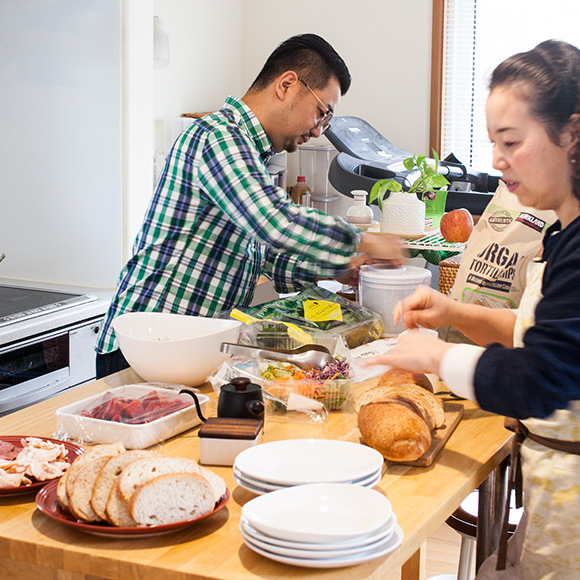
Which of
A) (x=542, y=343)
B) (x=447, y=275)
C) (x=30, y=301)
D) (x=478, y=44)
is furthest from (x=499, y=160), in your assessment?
(x=478, y=44)

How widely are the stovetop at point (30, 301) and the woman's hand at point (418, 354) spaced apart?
1679mm

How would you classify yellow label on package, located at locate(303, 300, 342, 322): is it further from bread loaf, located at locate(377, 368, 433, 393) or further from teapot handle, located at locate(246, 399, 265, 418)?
teapot handle, located at locate(246, 399, 265, 418)

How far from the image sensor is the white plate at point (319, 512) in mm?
903

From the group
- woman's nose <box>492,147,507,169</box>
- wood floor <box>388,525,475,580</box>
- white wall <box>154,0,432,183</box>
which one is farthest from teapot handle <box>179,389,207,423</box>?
white wall <box>154,0,432,183</box>

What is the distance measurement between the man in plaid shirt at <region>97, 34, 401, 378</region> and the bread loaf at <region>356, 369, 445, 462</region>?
48 centimetres

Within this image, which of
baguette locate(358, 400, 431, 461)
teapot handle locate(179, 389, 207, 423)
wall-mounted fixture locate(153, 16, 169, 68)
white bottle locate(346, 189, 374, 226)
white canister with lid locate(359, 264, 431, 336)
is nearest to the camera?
baguette locate(358, 400, 431, 461)

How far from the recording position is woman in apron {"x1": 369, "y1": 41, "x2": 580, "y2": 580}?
0.94m

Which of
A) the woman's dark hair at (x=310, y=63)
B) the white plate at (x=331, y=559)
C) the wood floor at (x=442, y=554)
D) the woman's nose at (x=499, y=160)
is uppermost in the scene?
the woman's dark hair at (x=310, y=63)

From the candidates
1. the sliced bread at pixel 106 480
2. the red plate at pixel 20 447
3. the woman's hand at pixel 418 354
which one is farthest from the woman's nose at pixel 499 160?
the red plate at pixel 20 447

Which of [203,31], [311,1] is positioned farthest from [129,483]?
[311,1]

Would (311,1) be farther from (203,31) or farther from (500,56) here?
(500,56)

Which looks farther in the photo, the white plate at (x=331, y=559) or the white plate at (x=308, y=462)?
the white plate at (x=308, y=462)

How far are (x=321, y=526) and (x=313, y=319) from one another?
92 cm

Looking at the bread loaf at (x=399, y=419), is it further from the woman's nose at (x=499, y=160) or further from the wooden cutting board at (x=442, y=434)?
the woman's nose at (x=499, y=160)
